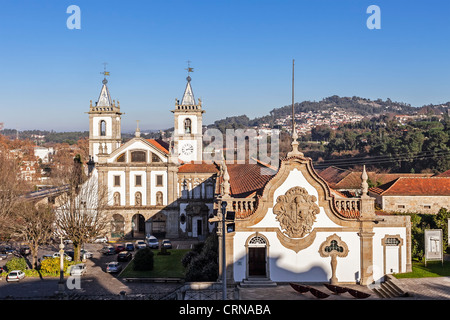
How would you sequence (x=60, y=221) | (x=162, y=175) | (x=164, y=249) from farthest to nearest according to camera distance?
1. (x=162, y=175)
2. (x=164, y=249)
3. (x=60, y=221)

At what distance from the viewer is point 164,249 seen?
45.4 m

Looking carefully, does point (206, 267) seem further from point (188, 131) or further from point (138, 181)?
point (188, 131)

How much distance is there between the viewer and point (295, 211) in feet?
78.2

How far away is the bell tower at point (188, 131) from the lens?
60781 millimetres

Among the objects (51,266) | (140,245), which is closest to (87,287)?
(51,266)

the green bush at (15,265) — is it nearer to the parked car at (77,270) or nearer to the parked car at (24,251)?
the parked car at (77,270)

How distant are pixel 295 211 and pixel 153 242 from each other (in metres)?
29.6

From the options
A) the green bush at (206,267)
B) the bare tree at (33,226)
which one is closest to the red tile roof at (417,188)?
the green bush at (206,267)

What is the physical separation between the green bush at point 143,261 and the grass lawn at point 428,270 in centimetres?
2037

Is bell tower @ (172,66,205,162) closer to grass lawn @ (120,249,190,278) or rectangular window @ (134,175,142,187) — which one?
rectangular window @ (134,175,142,187)
